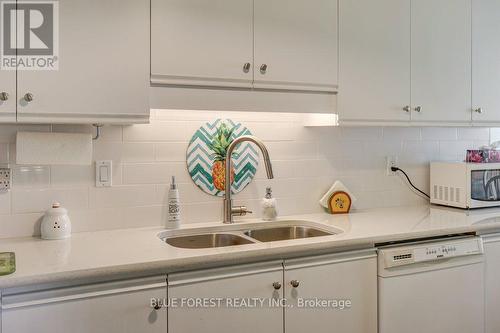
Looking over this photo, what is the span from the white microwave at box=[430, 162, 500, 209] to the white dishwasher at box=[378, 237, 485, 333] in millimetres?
483

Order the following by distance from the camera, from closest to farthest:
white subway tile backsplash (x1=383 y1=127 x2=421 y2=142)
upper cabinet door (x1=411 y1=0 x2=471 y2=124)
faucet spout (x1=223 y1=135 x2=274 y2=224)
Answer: faucet spout (x1=223 y1=135 x2=274 y2=224), upper cabinet door (x1=411 y1=0 x2=471 y2=124), white subway tile backsplash (x1=383 y1=127 x2=421 y2=142)

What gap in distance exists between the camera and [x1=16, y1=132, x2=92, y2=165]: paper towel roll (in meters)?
1.88

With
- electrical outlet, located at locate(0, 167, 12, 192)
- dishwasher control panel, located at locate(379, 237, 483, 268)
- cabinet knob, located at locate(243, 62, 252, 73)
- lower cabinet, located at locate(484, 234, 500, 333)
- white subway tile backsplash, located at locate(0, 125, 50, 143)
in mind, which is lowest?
→ lower cabinet, located at locate(484, 234, 500, 333)

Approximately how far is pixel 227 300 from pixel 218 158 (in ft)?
2.71

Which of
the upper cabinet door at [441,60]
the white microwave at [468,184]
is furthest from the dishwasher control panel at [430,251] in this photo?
the upper cabinet door at [441,60]

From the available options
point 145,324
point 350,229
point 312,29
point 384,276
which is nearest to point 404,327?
point 384,276

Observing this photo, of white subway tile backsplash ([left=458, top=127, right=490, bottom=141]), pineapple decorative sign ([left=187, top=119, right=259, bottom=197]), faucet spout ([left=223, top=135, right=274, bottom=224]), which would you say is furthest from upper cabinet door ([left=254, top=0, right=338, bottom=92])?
white subway tile backsplash ([left=458, top=127, right=490, bottom=141])

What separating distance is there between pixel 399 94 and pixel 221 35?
40.5 inches

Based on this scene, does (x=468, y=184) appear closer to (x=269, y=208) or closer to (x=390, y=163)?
(x=390, y=163)

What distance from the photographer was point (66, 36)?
5.69 feet

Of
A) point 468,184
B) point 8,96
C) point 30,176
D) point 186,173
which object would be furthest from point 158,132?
point 468,184

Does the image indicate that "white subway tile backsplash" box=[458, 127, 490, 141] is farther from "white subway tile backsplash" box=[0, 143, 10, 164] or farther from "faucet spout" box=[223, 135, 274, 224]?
"white subway tile backsplash" box=[0, 143, 10, 164]

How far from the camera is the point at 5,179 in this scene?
1.95 meters

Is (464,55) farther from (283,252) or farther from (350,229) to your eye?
(283,252)
